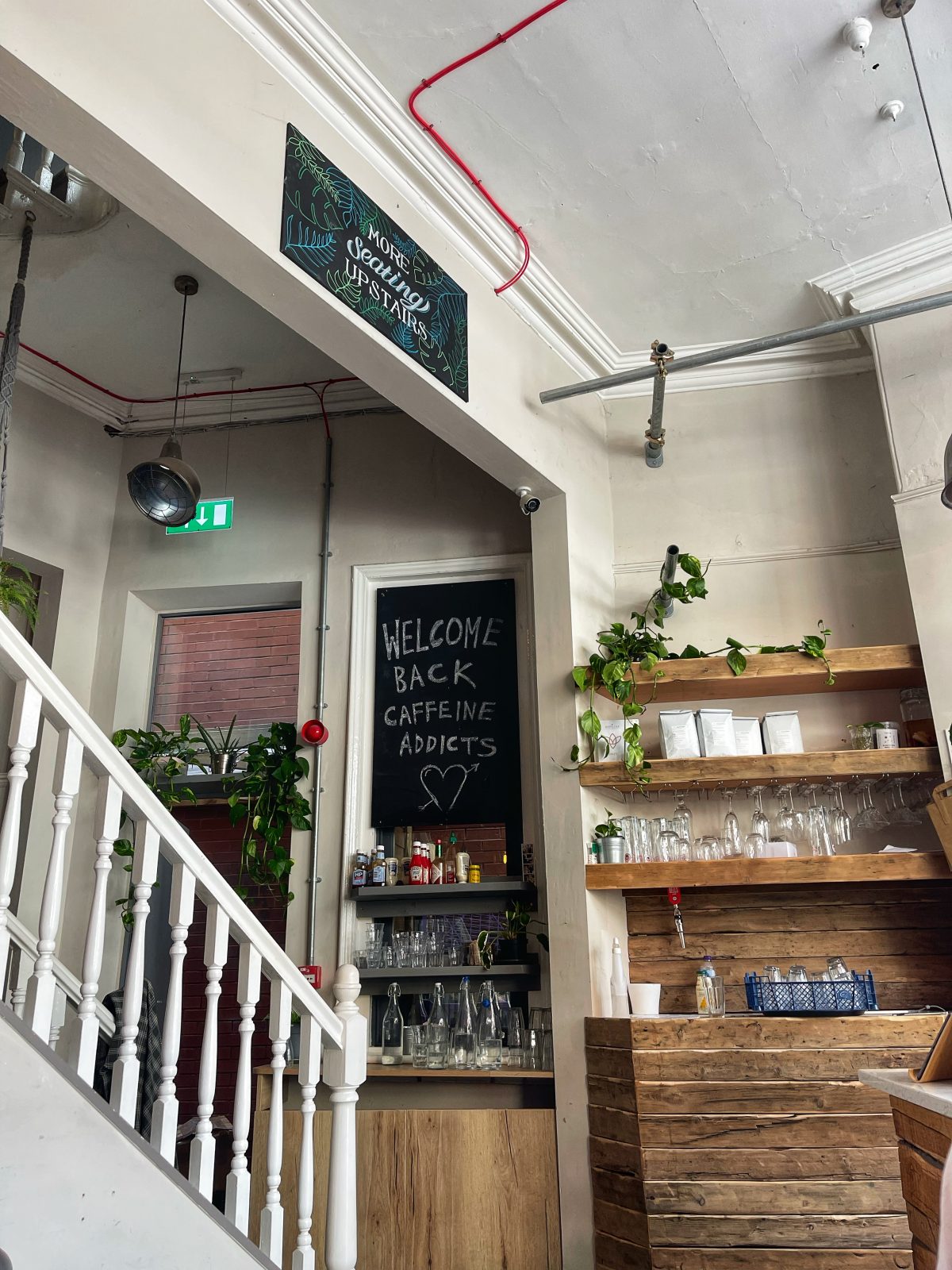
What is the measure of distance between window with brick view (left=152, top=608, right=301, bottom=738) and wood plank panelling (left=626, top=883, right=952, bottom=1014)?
2.16 m

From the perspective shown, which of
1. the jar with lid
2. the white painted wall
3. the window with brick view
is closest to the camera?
the white painted wall

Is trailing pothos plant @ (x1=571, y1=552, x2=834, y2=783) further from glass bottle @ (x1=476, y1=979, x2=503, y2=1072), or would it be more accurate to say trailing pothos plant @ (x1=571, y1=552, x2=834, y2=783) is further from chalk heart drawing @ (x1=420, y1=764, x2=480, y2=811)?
glass bottle @ (x1=476, y1=979, x2=503, y2=1072)

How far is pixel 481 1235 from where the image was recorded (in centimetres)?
352

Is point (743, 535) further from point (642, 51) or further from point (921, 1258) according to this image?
point (921, 1258)

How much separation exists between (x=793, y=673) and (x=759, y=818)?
1.98 feet

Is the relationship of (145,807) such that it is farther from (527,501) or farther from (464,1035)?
(527,501)

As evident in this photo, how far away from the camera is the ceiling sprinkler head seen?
3141 millimetres

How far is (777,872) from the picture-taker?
11.9 feet

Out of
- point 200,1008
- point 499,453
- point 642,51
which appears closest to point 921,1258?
point 499,453

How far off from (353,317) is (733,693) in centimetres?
226

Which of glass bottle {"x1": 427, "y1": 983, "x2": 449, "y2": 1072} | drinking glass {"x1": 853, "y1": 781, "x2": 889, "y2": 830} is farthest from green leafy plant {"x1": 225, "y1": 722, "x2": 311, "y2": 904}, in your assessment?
drinking glass {"x1": 853, "y1": 781, "x2": 889, "y2": 830}

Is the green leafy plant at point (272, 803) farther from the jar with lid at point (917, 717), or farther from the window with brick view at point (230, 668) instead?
the jar with lid at point (917, 717)

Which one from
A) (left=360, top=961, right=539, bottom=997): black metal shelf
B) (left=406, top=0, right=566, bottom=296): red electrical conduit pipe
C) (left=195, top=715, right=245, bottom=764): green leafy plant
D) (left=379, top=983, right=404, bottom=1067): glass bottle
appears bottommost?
(left=379, top=983, right=404, bottom=1067): glass bottle

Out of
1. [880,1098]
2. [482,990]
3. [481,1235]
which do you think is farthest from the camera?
[482,990]
